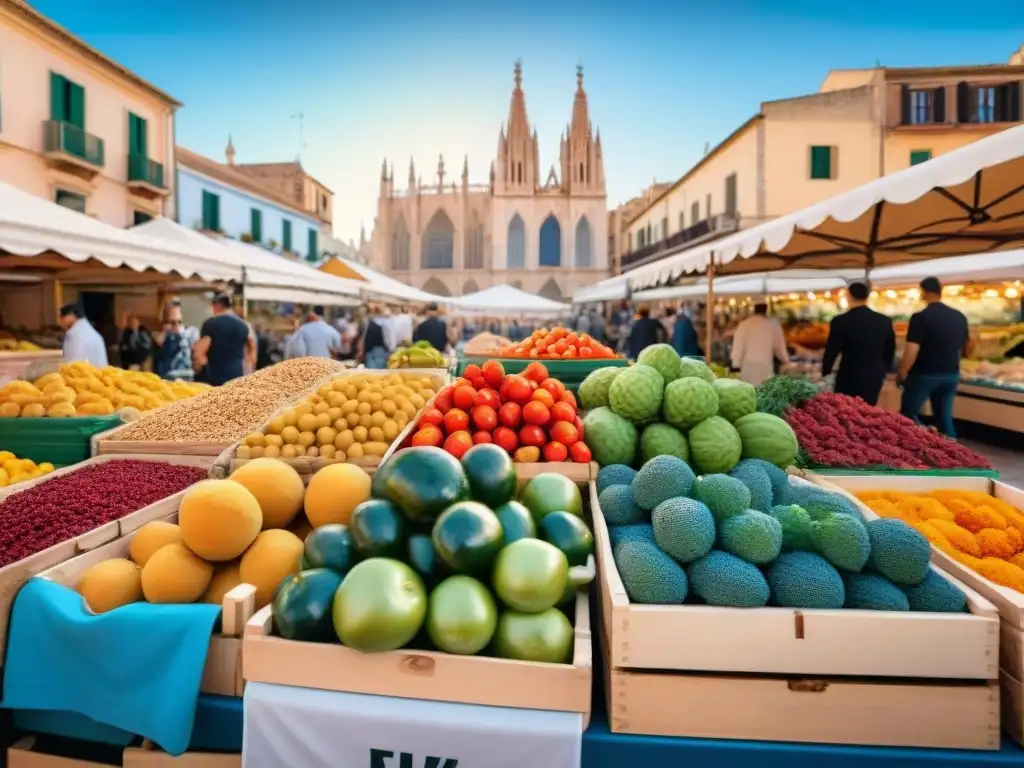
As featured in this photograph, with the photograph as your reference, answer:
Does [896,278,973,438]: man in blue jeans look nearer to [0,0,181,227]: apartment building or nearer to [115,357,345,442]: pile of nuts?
[115,357,345,442]: pile of nuts

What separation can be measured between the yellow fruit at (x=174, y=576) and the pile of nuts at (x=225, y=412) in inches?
50.0

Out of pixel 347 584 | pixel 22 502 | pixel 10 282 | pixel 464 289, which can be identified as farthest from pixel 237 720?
pixel 464 289

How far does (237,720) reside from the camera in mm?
1813

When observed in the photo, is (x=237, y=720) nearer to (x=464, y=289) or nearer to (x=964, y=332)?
(x=964, y=332)

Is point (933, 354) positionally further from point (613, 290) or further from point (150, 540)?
point (613, 290)

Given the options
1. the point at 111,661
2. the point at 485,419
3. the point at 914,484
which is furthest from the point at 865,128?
the point at 111,661

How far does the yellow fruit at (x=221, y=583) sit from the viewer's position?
215 centimetres

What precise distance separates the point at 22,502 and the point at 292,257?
27280mm

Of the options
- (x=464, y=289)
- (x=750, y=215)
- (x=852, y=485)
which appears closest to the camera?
(x=852, y=485)

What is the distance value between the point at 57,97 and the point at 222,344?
1256 cm

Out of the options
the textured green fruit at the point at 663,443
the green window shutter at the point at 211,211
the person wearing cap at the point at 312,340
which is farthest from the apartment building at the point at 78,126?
the textured green fruit at the point at 663,443

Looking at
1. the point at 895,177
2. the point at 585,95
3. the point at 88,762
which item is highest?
the point at 585,95

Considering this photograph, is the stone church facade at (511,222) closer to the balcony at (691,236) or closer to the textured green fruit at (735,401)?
the balcony at (691,236)

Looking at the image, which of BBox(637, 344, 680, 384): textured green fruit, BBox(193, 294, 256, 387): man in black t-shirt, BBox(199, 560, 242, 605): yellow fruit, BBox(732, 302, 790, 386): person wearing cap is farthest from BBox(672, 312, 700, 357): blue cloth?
BBox(199, 560, 242, 605): yellow fruit
